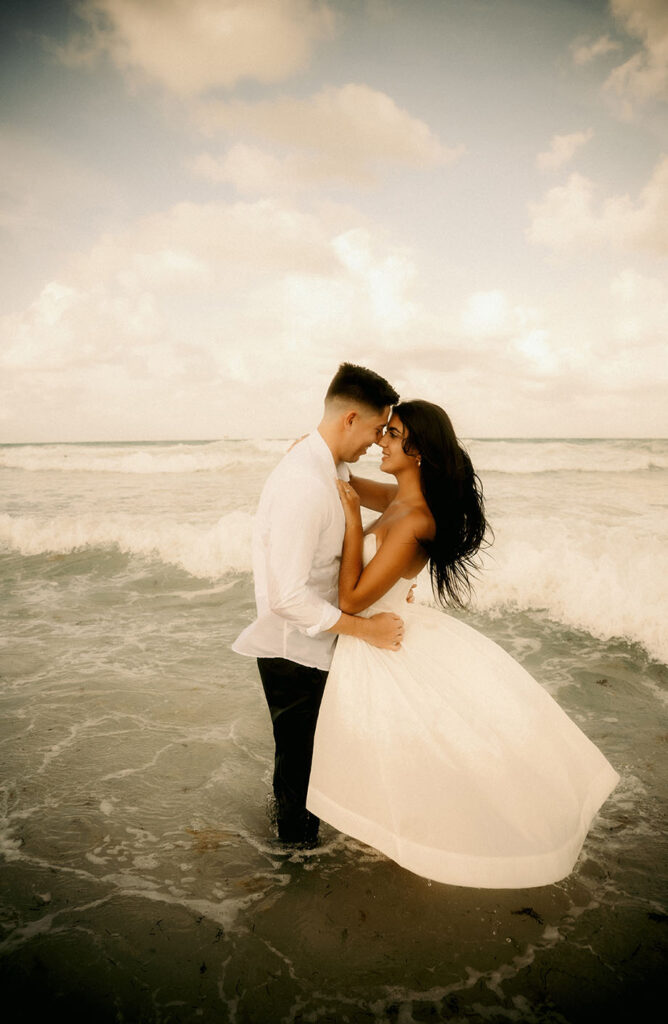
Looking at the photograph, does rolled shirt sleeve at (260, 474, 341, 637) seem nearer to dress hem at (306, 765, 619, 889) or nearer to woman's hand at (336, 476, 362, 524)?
woman's hand at (336, 476, 362, 524)

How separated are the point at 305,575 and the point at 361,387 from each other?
3.54ft

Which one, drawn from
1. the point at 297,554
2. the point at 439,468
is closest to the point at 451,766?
the point at 297,554

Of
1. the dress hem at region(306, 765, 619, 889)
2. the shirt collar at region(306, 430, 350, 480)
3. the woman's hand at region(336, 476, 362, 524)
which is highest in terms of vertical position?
the shirt collar at region(306, 430, 350, 480)

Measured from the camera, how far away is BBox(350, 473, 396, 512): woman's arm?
12.6ft

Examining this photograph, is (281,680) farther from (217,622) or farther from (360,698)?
(217,622)

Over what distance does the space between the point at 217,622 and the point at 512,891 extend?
549 cm

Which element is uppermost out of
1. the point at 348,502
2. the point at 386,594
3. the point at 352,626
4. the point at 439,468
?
the point at 439,468

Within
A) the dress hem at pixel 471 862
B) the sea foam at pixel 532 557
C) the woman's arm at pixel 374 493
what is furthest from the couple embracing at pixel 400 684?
the sea foam at pixel 532 557

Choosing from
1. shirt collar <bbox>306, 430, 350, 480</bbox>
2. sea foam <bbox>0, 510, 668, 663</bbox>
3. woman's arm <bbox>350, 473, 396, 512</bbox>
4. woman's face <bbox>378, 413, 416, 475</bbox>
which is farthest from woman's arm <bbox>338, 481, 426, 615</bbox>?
sea foam <bbox>0, 510, 668, 663</bbox>

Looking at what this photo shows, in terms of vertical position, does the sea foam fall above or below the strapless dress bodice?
below

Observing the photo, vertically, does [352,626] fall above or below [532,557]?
above

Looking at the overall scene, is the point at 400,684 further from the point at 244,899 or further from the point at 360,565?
the point at 244,899

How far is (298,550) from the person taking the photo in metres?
2.67

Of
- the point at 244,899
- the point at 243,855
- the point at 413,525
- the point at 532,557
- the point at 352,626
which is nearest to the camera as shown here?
the point at 352,626
